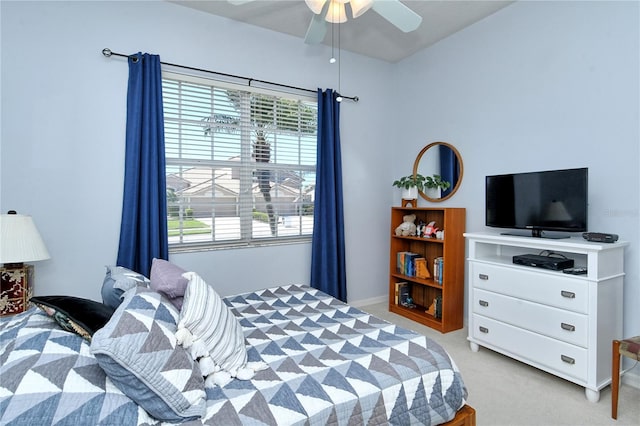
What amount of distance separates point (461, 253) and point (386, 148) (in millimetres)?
1539

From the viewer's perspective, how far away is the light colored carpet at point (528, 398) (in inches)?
75.9

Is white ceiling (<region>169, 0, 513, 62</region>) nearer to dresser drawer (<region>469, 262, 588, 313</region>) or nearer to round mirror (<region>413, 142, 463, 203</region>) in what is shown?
round mirror (<region>413, 142, 463, 203</region>)

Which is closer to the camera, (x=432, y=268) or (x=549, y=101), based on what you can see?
(x=549, y=101)

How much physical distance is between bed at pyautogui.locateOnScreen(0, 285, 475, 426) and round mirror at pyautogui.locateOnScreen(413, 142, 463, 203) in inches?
82.7

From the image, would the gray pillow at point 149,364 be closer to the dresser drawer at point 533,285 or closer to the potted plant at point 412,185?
the dresser drawer at point 533,285

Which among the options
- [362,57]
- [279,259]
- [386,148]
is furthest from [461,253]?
[362,57]

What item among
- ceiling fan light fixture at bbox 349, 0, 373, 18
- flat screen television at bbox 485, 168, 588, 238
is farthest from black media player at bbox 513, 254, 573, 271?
ceiling fan light fixture at bbox 349, 0, 373, 18

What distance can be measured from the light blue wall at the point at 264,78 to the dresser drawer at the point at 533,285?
1.63 ft

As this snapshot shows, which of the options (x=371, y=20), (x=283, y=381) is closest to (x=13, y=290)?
(x=283, y=381)

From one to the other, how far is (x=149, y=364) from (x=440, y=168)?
3277mm

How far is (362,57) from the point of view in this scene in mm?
3957

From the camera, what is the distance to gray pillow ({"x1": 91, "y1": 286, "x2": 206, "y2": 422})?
105 cm

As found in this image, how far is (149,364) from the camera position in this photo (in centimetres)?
109

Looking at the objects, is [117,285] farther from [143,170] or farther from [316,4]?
[316,4]
